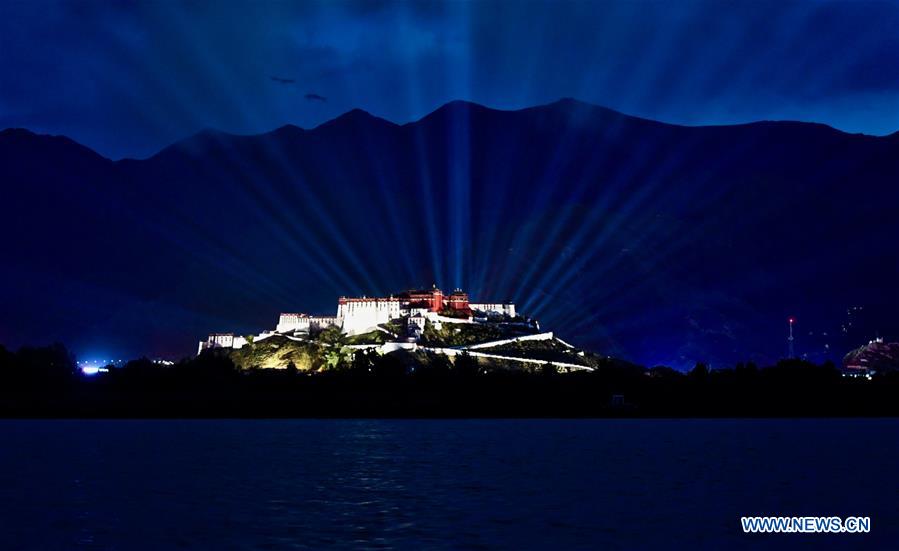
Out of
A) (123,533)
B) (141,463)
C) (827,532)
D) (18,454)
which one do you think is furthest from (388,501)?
(18,454)

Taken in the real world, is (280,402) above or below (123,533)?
above

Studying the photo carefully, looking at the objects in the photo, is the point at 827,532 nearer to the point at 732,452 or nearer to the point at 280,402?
the point at 732,452

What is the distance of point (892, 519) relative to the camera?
46.1 meters

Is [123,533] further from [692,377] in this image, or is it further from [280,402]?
[692,377]

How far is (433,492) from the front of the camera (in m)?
57.8

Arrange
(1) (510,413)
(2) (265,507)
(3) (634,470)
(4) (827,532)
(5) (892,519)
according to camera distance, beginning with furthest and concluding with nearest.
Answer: (1) (510,413) < (3) (634,470) < (2) (265,507) < (5) (892,519) < (4) (827,532)

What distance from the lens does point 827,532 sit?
41781mm

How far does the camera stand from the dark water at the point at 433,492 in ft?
135

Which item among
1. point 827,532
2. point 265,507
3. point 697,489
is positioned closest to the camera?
point 827,532

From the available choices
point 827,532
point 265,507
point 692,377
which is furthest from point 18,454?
point 692,377

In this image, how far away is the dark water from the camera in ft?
135

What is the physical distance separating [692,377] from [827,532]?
6179 inches

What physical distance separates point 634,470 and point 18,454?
4761cm

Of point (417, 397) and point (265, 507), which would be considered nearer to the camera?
point (265, 507)
